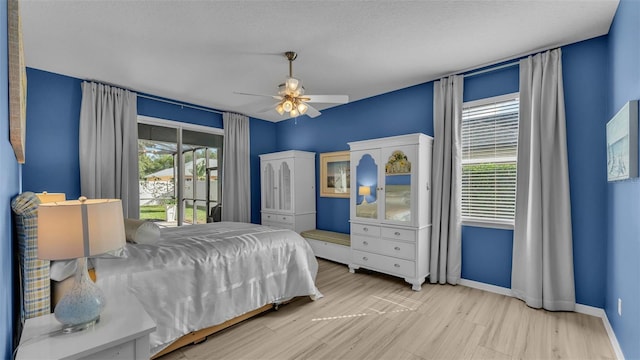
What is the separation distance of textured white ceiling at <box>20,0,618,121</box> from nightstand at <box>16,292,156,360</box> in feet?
6.66

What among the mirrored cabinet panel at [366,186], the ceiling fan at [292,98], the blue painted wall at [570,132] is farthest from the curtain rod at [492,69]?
the ceiling fan at [292,98]

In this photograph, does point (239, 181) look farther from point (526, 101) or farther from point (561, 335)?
point (561, 335)

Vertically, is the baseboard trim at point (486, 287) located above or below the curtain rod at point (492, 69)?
below

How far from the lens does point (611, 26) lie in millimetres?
2326

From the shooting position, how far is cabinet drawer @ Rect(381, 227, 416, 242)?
3.28 metres

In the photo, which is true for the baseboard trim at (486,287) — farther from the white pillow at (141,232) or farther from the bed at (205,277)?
the white pillow at (141,232)

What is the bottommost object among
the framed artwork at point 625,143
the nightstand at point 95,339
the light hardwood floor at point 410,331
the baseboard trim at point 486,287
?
the light hardwood floor at point 410,331

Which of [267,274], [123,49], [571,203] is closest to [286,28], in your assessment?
[123,49]

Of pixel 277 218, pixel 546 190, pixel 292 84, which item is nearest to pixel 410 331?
pixel 546 190

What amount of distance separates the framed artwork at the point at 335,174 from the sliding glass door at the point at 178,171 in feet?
5.92

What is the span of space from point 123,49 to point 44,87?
138cm

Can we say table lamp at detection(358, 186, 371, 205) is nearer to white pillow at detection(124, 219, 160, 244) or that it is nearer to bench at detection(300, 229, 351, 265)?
bench at detection(300, 229, 351, 265)

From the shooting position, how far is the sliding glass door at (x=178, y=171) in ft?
13.4

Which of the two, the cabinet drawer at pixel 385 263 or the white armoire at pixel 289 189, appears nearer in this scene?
the cabinet drawer at pixel 385 263
